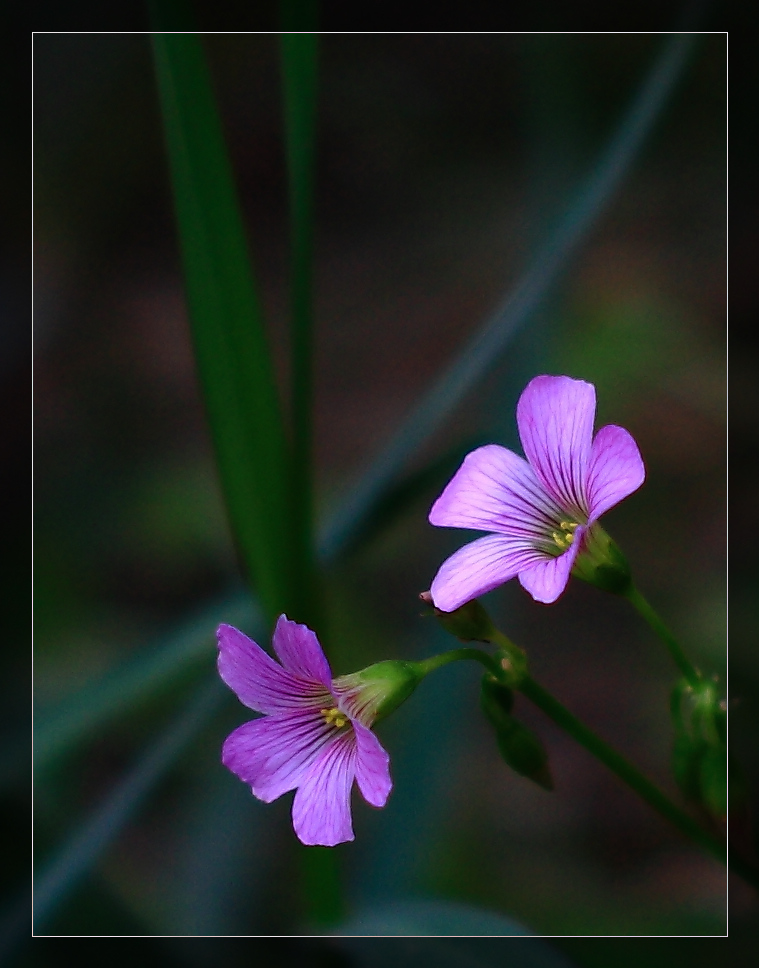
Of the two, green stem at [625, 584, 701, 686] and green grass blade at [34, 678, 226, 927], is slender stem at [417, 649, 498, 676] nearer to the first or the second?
green stem at [625, 584, 701, 686]

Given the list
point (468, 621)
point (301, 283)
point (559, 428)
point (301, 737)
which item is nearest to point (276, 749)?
point (301, 737)

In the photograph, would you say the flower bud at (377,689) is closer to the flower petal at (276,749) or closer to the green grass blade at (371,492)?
the flower petal at (276,749)

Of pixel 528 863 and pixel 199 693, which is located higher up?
pixel 199 693

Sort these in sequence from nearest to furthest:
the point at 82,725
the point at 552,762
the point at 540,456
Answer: the point at 540,456, the point at 82,725, the point at 552,762

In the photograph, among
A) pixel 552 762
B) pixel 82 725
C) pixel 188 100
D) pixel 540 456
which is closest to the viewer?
pixel 540 456

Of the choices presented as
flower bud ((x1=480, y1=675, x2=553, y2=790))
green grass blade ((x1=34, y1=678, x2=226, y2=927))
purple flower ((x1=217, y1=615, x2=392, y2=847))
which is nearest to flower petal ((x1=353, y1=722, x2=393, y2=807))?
purple flower ((x1=217, y1=615, x2=392, y2=847))

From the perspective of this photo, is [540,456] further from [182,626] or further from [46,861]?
[46,861]
